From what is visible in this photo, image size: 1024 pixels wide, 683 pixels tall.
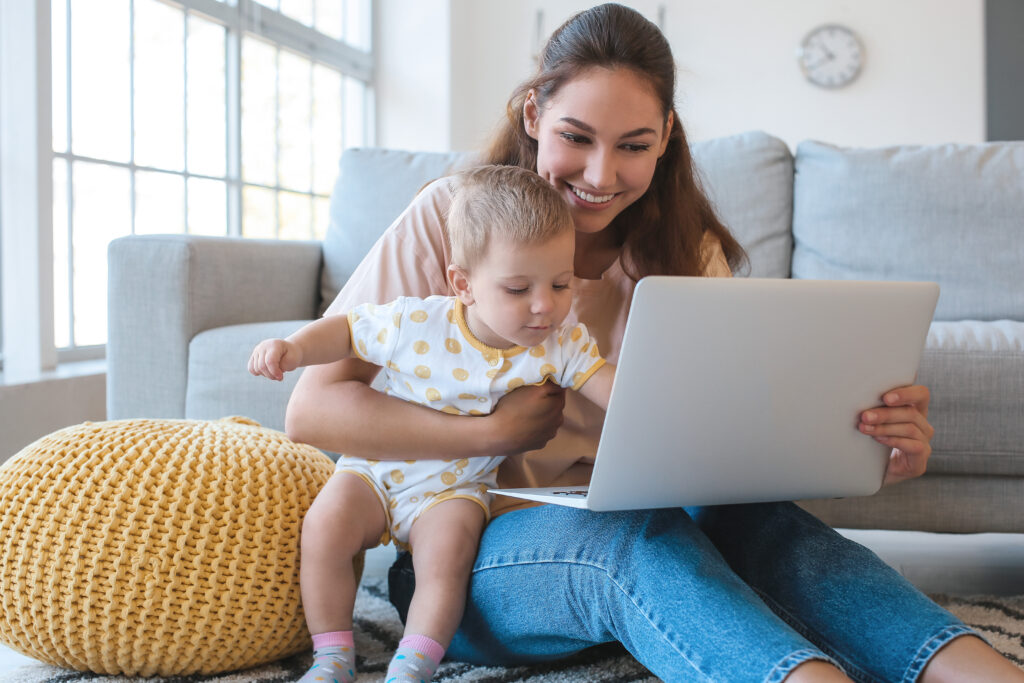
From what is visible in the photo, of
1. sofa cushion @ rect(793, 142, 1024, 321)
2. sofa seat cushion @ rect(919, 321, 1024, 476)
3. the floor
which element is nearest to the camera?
sofa seat cushion @ rect(919, 321, 1024, 476)

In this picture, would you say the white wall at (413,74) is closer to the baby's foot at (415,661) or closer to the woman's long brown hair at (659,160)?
the woman's long brown hair at (659,160)

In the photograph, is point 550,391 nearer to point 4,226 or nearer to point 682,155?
point 682,155

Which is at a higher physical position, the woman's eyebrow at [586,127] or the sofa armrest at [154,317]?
the woman's eyebrow at [586,127]

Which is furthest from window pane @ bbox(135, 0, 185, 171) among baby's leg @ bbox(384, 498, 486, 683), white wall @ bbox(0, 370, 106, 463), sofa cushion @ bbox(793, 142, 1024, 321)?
baby's leg @ bbox(384, 498, 486, 683)

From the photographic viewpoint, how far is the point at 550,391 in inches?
41.3

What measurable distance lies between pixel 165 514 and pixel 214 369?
2.41ft

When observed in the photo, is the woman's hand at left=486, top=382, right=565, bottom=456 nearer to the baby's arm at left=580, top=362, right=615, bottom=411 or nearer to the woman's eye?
the baby's arm at left=580, top=362, right=615, bottom=411

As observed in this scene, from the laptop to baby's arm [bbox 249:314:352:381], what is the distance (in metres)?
0.29

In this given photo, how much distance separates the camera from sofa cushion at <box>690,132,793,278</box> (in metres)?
2.12

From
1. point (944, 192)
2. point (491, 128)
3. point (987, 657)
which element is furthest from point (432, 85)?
point (987, 657)

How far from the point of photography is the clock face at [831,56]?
4.60 meters

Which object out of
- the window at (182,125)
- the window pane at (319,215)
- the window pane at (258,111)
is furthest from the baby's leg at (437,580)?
the window pane at (319,215)

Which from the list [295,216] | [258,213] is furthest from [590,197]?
[295,216]

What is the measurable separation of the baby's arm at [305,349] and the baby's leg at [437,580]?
8.4 inches
